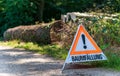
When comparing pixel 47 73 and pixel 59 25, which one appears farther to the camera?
pixel 59 25

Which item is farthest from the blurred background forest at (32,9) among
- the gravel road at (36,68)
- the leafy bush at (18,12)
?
the gravel road at (36,68)

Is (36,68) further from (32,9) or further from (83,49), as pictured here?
(32,9)

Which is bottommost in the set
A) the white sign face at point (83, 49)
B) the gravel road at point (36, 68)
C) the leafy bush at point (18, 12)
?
the leafy bush at point (18, 12)

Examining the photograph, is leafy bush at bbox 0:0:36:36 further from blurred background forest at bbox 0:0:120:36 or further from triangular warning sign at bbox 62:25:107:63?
triangular warning sign at bbox 62:25:107:63

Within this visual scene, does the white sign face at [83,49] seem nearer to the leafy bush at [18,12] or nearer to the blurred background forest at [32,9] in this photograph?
the blurred background forest at [32,9]

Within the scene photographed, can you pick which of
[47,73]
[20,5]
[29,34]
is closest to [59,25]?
[29,34]

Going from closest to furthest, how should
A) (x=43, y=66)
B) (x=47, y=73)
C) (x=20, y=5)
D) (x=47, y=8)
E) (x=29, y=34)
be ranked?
(x=47, y=73) < (x=43, y=66) < (x=29, y=34) < (x=20, y=5) < (x=47, y=8)

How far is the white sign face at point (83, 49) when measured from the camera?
8.65 metres

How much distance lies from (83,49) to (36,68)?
3.95ft

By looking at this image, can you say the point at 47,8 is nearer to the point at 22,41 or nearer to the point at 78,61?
the point at 22,41

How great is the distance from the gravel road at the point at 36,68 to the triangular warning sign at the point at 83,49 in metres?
0.31

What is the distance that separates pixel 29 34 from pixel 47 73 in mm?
7403

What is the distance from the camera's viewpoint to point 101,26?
34.5ft

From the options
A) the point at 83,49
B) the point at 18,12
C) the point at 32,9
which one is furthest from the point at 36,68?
the point at 32,9
